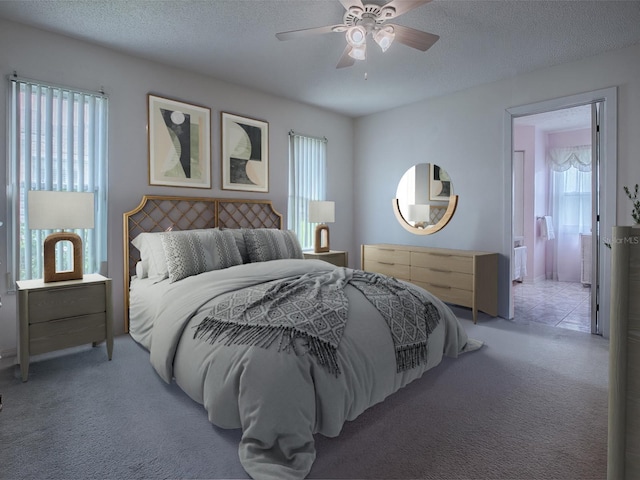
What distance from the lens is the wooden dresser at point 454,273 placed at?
12.3 ft

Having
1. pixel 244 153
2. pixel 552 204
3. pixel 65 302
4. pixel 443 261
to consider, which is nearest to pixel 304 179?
pixel 244 153

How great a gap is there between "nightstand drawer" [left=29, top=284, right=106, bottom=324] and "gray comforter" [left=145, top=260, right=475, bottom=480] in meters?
0.67

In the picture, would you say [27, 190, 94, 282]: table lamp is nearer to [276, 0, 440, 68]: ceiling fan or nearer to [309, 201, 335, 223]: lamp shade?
[276, 0, 440, 68]: ceiling fan

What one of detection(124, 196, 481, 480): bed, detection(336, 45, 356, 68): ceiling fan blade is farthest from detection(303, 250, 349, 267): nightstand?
detection(336, 45, 356, 68): ceiling fan blade

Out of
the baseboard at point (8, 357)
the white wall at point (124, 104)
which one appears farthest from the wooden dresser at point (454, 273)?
the baseboard at point (8, 357)

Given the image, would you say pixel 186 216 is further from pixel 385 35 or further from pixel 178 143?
pixel 385 35

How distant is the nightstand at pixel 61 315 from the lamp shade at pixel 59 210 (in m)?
0.43

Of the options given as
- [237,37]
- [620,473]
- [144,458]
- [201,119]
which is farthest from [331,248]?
[620,473]

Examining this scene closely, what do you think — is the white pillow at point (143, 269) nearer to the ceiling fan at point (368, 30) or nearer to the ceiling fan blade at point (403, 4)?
the ceiling fan at point (368, 30)

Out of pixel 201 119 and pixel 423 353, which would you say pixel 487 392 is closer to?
pixel 423 353

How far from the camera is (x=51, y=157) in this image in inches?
115

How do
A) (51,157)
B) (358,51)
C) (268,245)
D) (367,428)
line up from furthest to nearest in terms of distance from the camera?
1. (268,245)
2. (51,157)
3. (358,51)
4. (367,428)

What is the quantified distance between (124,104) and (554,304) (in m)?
5.40

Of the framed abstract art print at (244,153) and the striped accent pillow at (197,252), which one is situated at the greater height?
the framed abstract art print at (244,153)
